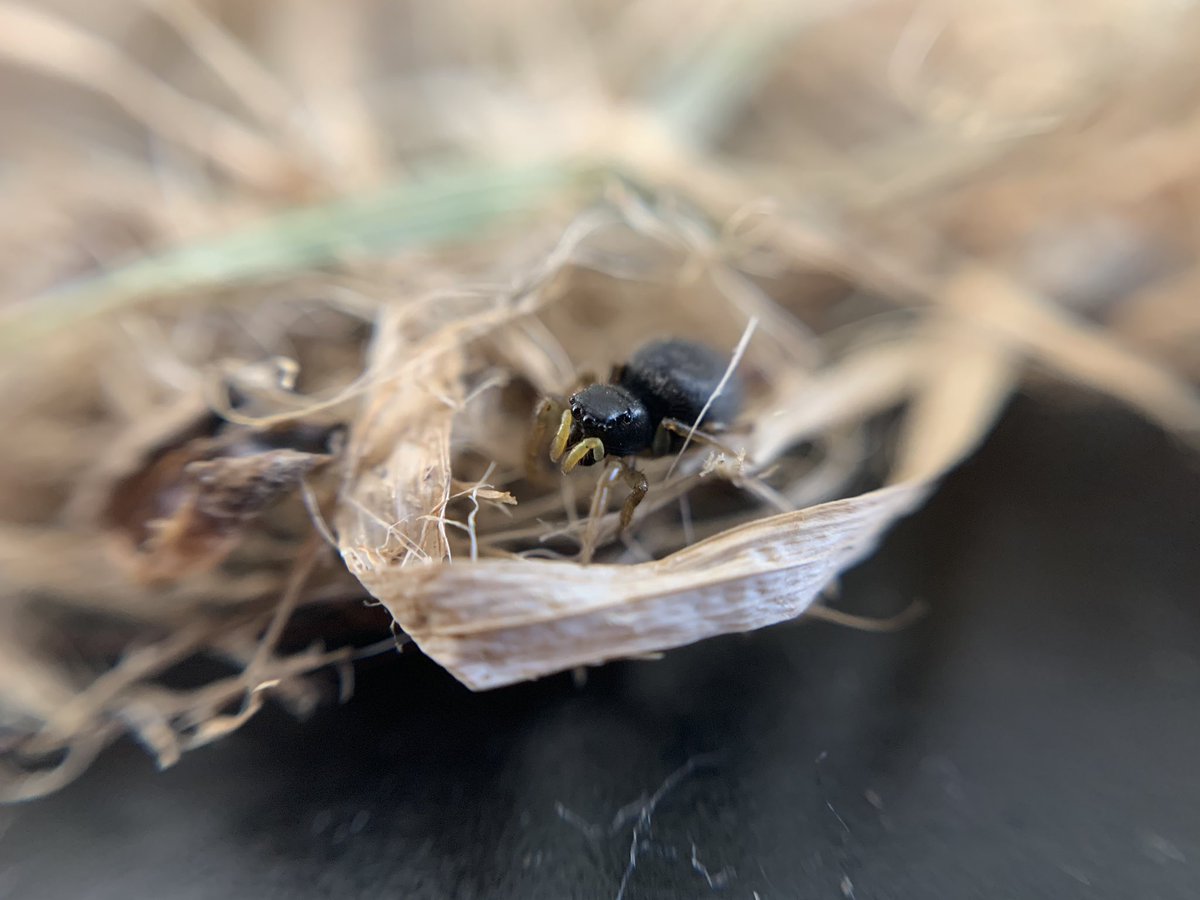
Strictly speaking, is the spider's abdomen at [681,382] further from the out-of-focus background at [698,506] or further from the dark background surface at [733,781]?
the dark background surface at [733,781]

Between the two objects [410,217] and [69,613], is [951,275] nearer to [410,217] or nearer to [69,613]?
[410,217]

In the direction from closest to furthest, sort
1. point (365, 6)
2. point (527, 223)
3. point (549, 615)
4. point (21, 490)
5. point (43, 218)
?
point (549, 615)
point (21, 490)
point (527, 223)
point (43, 218)
point (365, 6)

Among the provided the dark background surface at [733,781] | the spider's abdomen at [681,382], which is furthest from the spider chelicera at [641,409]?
the dark background surface at [733,781]

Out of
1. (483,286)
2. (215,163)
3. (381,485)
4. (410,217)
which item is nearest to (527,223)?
(410,217)

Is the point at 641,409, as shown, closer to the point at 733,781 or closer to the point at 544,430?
the point at 544,430

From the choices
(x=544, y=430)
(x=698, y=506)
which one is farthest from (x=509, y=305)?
(x=698, y=506)

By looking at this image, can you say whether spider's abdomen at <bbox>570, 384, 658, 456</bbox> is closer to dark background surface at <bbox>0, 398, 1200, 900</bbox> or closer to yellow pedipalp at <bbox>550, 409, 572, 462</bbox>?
yellow pedipalp at <bbox>550, 409, 572, 462</bbox>

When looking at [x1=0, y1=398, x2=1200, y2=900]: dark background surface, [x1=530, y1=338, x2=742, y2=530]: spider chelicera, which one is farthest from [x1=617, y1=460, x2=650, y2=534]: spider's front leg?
[x1=0, y1=398, x2=1200, y2=900]: dark background surface
